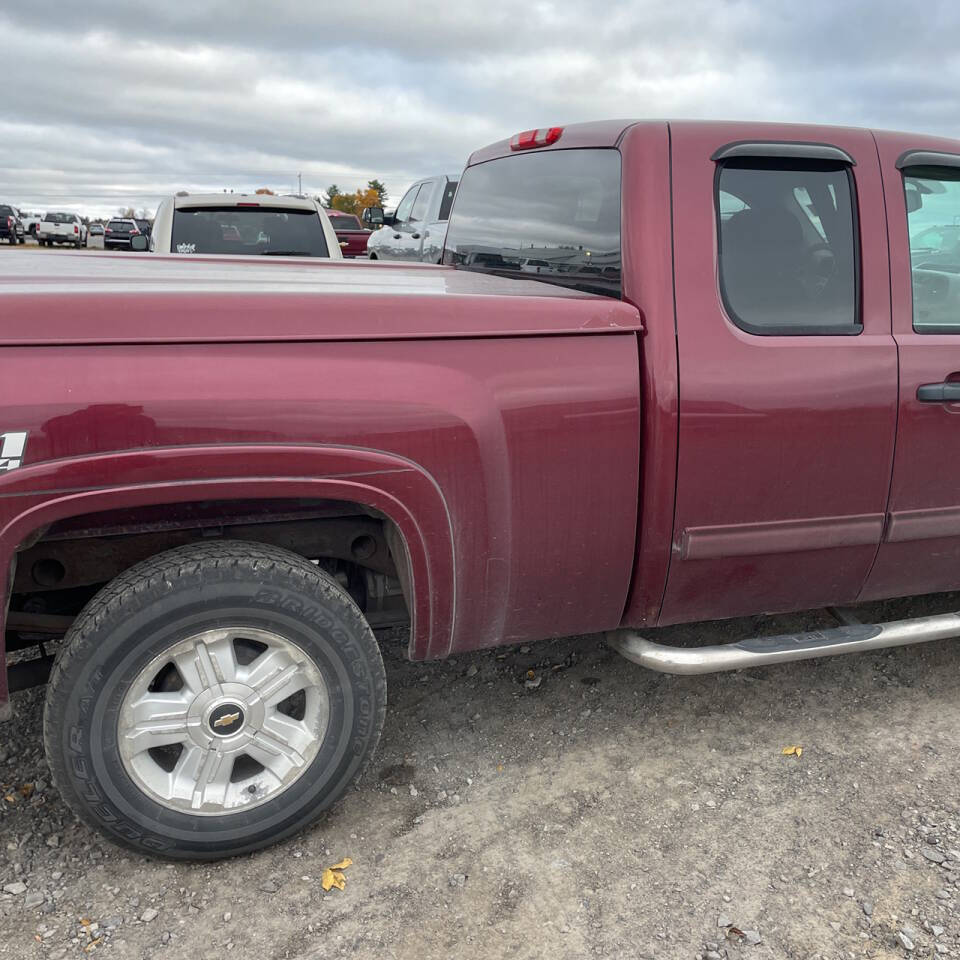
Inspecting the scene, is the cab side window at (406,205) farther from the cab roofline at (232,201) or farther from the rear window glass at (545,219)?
the rear window glass at (545,219)

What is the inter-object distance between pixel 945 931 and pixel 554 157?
8.41 feet

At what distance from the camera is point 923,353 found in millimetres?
2760

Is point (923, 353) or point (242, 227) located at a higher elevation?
point (242, 227)

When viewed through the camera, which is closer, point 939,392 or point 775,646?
point 939,392

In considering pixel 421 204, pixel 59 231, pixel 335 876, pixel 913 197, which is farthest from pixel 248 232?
pixel 59 231

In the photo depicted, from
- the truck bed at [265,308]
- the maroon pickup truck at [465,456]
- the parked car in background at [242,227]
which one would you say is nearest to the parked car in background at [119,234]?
the parked car in background at [242,227]

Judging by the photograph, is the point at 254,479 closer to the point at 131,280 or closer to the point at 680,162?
the point at 131,280

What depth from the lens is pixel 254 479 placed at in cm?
220

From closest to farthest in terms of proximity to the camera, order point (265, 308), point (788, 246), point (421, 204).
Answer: point (265, 308)
point (788, 246)
point (421, 204)

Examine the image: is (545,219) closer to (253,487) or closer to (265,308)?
(265,308)

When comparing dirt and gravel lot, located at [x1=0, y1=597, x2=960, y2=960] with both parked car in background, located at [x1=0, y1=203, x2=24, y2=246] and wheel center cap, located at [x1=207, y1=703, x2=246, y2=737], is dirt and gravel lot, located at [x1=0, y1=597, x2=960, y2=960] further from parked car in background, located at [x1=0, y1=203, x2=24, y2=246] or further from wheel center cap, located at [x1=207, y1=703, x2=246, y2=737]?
parked car in background, located at [x1=0, y1=203, x2=24, y2=246]

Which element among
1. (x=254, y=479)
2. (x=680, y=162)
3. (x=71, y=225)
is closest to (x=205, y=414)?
(x=254, y=479)

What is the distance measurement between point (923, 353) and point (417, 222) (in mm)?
10230

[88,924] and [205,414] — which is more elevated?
[205,414]
